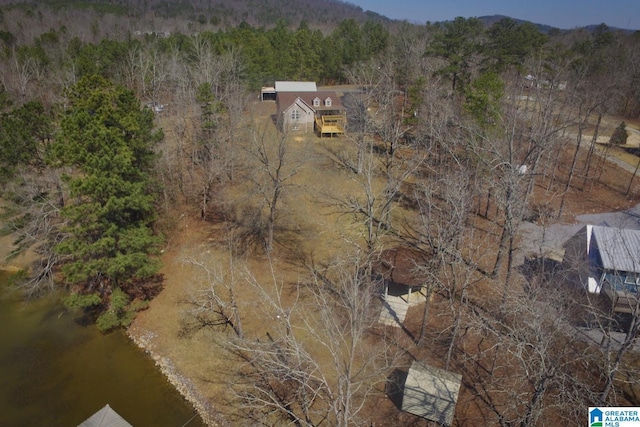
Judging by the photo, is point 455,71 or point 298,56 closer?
point 455,71

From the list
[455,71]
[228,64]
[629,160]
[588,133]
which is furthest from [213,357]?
[588,133]

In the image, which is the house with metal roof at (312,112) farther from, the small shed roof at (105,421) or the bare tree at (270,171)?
the small shed roof at (105,421)

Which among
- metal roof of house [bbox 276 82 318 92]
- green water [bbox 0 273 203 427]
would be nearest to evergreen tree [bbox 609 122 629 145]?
metal roof of house [bbox 276 82 318 92]

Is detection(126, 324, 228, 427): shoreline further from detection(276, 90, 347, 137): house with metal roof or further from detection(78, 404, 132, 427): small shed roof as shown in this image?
detection(276, 90, 347, 137): house with metal roof

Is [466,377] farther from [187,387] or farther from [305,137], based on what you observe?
[305,137]

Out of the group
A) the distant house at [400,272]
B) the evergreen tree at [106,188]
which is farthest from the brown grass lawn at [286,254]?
the evergreen tree at [106,188]

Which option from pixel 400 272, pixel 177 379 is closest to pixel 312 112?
pixel 400 272
